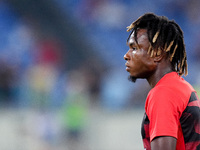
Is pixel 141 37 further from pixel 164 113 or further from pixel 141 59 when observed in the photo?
pixel 164 113

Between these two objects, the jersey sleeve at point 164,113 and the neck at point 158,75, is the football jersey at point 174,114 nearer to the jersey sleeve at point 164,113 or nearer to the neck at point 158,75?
the jersey sleeve at point 164,113

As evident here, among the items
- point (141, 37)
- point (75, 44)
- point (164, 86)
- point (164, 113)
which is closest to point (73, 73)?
point (75, 44)

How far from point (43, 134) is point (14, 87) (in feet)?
5.90

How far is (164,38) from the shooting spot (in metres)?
2.14

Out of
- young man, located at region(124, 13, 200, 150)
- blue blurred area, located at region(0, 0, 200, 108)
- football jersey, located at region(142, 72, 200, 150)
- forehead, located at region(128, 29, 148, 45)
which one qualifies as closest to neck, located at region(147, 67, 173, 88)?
young man, located at region(124, 13, 200, 150)

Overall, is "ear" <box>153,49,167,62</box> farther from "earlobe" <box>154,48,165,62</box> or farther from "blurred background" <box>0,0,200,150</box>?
"blurred background" <box>0,0,200,150</box>

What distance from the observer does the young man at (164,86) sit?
1832 millimetres

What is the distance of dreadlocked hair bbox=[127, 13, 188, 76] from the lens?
Answer: 2115 millimetres

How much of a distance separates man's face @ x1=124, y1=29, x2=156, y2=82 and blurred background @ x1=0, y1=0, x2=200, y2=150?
5758mm

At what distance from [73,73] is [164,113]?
7.66 metres

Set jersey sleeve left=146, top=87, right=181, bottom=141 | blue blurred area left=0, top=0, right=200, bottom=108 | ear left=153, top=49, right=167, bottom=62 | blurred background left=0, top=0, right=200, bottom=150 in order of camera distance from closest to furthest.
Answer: jersey sleeve left=146, top=87, right=181, bottom=141, ear left=153, top=49, right=167, bottom=62, blurred background left=0, top=0, right=200, bottom=150, blue blurred area left=0, top=0, right=200, bottom=108

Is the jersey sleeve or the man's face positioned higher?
the man's face

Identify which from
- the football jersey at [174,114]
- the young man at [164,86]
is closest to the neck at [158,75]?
the young man at [164,86]

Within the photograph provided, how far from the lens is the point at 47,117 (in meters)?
→ 8.35
